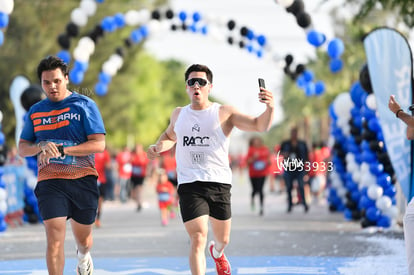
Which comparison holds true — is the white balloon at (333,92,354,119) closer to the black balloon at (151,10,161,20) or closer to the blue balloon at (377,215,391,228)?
the blue balloon at (377,215,391,228)

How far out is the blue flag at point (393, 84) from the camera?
11.0 meters

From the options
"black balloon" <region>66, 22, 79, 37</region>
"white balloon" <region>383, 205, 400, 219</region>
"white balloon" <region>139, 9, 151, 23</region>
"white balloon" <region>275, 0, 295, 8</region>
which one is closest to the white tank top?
"white balloon" <region>383, 205, 400, 219</region>

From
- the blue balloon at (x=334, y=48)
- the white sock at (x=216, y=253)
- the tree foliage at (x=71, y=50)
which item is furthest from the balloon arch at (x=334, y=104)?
the tree foliage at (x=71, y=50)

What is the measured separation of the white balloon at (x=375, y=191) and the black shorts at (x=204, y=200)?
6.31 m

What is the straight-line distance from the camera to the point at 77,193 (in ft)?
21.4

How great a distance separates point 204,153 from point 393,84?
5.27 m

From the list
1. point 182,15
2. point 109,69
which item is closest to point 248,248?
point 182,15

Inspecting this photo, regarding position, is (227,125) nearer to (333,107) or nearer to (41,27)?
(333,107)

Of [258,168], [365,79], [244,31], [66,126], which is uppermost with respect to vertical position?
[244,31]

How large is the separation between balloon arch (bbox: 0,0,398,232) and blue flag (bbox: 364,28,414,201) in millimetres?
951

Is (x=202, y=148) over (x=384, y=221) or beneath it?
over

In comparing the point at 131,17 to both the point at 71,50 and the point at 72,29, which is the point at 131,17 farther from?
the point at 71,50

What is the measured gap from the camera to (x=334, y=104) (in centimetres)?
1742

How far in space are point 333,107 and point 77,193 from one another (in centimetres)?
1191
